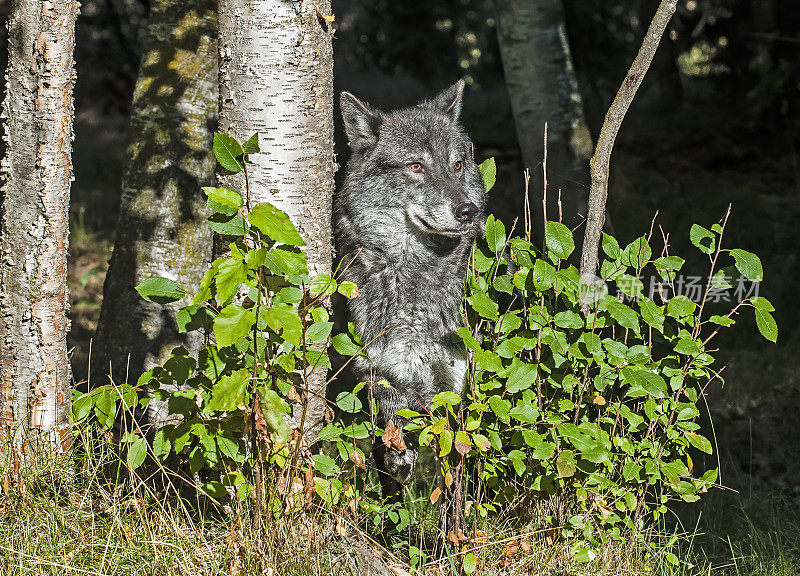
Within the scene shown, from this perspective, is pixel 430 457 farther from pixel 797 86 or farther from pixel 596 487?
pixel 797 86

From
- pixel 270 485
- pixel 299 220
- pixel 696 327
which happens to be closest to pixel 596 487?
pixel 696 327

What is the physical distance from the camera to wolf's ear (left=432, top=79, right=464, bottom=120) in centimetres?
457

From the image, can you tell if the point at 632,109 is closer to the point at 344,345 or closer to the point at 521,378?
the point at 521,378

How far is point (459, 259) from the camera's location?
13.8 ft

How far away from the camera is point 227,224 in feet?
8.78

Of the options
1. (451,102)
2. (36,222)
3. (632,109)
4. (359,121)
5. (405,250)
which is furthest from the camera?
(632,109)

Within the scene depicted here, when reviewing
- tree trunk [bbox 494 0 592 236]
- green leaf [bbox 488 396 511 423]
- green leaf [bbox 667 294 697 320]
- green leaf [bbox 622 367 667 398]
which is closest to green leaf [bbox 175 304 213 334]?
green leaf [bbox 488 396 511 423]

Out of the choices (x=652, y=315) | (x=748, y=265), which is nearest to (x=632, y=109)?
(x=748, y=265)

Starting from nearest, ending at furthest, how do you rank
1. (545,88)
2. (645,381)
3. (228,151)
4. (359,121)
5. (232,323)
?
(232,323)
(228,151)
(645,381)
(359,121)
(545,88)

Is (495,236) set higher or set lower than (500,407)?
higher

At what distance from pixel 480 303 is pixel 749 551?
2150 mm

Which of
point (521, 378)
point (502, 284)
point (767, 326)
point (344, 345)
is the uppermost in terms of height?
point (502, 284)

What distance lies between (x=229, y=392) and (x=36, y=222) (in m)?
1.39

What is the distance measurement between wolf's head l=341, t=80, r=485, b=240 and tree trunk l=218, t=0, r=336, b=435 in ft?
2.97
